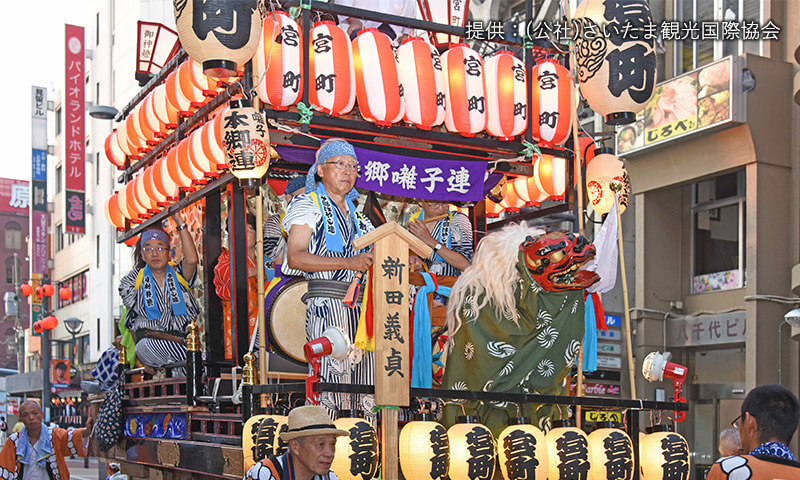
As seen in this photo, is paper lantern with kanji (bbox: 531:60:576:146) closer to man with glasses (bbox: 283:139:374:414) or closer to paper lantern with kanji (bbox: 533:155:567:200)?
paper lantern with kanji (bbox: 533:155:567:200)

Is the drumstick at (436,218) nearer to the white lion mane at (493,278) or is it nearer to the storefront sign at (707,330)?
the white lion mane at (493,278)

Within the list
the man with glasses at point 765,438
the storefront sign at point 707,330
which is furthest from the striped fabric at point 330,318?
the storefront sign at point 707,330

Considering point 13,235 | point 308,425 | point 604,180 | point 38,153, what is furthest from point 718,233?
point 13,235

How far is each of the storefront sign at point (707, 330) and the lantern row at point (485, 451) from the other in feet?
31.4

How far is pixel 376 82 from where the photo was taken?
701cm

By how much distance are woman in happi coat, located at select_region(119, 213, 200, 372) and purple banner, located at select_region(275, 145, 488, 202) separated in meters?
1.96

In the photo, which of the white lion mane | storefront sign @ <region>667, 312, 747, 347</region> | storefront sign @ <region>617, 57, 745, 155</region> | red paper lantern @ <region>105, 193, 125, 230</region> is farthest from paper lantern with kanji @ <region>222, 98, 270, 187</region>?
storefront sign @ <region>667, 312, 747, 347</region>

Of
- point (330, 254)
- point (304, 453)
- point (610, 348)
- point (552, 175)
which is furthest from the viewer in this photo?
point (610, 348)

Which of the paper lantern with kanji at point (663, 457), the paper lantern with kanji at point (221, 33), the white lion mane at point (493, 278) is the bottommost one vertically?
the paper lantern with kanji at point (663, 457)

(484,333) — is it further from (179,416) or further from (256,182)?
(179,416)

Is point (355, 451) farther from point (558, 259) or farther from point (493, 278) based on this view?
point (558, 259)

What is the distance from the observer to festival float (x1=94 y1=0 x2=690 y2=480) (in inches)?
211

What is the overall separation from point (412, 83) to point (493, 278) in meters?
2.04

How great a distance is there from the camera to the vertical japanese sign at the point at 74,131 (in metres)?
31.2
